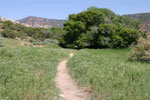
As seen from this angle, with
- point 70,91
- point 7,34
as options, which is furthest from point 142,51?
point 7,34

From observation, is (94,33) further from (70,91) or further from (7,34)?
(70,91)

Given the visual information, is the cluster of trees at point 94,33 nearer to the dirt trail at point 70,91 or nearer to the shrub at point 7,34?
the shrub at point 7,34

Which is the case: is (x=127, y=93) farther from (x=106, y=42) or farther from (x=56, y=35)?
(x=56, y=35)

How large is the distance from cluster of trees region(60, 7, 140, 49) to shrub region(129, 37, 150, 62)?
18760 millimetres

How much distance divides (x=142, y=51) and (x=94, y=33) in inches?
814

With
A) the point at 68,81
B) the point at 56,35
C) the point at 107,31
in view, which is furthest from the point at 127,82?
the point at 56,35

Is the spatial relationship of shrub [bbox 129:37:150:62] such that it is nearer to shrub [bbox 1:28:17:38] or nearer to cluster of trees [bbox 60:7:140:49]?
cluster of trees [bbox 60:7:140:49]

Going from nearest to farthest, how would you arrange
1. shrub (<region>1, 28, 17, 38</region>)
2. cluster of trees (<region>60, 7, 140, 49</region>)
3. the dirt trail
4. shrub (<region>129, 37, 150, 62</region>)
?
1. the dirt trail
2. shrub (<region>129, 37, 150, 62</region>)
3. cluster of trees (<region>60, 7, 140, 49</region>)
4. shrub (<region>1, 28, 17, 38</region>)

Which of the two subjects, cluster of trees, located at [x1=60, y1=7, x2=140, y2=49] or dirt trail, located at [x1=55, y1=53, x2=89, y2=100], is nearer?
dirt trail, located at [x1=55, y1=53, x2=89, y2=100]

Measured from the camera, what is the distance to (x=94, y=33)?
40312mm

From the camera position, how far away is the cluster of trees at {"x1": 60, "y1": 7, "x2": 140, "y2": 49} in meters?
39.6

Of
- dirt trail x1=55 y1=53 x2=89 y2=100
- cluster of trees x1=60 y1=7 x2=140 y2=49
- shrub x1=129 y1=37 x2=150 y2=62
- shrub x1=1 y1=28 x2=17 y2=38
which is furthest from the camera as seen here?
shrub x1=1 y1=28 x2=17 y2=38

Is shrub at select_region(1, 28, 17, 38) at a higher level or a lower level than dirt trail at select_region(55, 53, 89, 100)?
higher

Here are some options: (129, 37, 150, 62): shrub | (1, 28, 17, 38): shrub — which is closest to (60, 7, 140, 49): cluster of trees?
(1, 28, 17, 38): shrub
